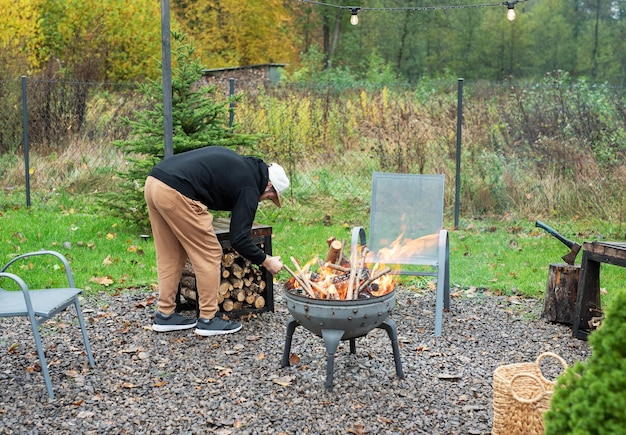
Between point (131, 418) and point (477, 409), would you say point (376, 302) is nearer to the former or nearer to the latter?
point (477, 409)

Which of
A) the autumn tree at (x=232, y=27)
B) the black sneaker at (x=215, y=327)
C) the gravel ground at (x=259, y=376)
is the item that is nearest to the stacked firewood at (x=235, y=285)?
the gravel ground at (x=259, y=376)

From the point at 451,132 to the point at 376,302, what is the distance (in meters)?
6.32

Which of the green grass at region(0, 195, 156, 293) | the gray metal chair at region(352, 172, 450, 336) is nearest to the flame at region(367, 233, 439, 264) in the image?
the gray metal chair at region(352, 172, 450, 336)

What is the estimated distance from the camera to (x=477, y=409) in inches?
152

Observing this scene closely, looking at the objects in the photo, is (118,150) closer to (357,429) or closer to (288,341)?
(288,341)

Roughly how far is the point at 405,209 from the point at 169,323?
218 centimetres

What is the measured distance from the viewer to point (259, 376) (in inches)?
169

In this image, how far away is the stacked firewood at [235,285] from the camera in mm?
5324

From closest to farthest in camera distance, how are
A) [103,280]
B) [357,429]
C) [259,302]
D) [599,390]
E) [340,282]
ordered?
[599,390], [357,429], [340,282], [259,302], [103,280]

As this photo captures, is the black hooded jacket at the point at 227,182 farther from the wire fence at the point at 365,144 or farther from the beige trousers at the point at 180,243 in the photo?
the wire fence at the point at 365,144

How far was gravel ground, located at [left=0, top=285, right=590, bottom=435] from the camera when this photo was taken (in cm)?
370

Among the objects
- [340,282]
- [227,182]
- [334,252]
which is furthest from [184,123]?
[340,282]

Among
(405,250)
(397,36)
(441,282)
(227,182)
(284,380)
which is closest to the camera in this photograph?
(284,380)

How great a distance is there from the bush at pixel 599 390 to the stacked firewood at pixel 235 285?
10.7 ft
